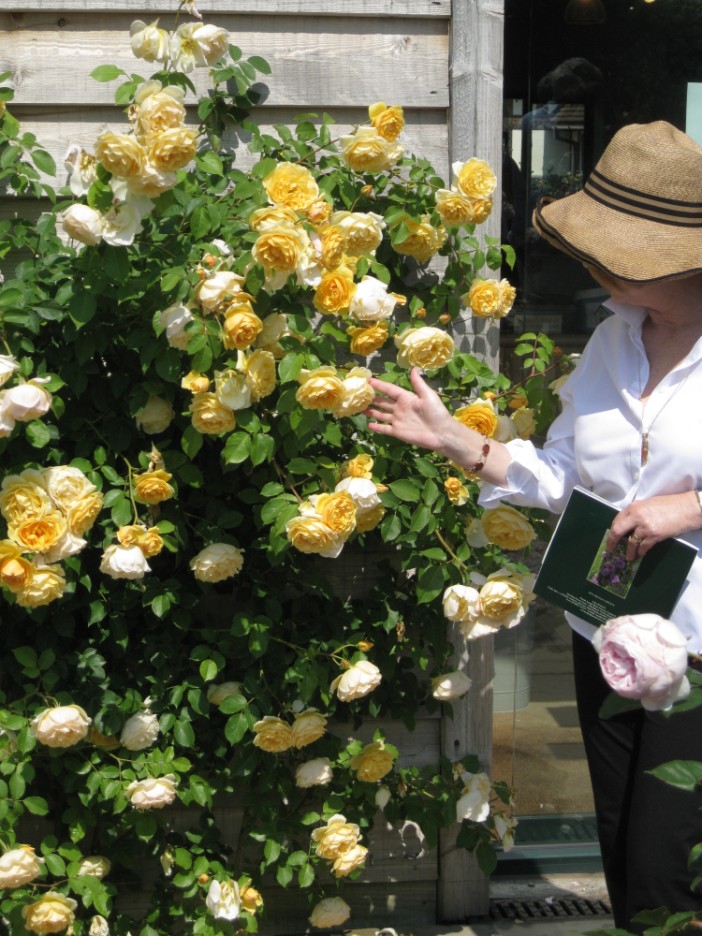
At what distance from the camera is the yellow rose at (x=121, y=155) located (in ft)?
6.57

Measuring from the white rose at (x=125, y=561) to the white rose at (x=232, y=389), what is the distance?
36cm

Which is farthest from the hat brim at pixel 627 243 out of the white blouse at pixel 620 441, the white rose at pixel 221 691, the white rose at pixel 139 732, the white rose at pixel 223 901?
the white rose at pixel 223 901

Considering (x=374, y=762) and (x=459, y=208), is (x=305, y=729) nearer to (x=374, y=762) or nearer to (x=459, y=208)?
(x=374, y=762)

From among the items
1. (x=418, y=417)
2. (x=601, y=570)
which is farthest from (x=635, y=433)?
(x=418, y=417)

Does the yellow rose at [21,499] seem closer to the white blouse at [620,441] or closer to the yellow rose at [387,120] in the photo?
the white blouse at [620,441]

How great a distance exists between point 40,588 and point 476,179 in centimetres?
130

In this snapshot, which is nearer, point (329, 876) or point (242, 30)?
point (242, 30)

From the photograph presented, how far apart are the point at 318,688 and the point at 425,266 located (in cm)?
106

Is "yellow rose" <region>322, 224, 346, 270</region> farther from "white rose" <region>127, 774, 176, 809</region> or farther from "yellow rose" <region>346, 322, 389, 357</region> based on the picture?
"white rose" <region>127, 774, 176, 809</region>

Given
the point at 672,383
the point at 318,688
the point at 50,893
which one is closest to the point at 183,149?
the point at 672,383

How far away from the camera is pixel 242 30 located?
2709 mm

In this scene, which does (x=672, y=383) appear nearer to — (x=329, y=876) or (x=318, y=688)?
(x=318, y=688)

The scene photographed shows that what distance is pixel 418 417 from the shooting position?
2215mm

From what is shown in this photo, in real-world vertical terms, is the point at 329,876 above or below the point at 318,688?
below
